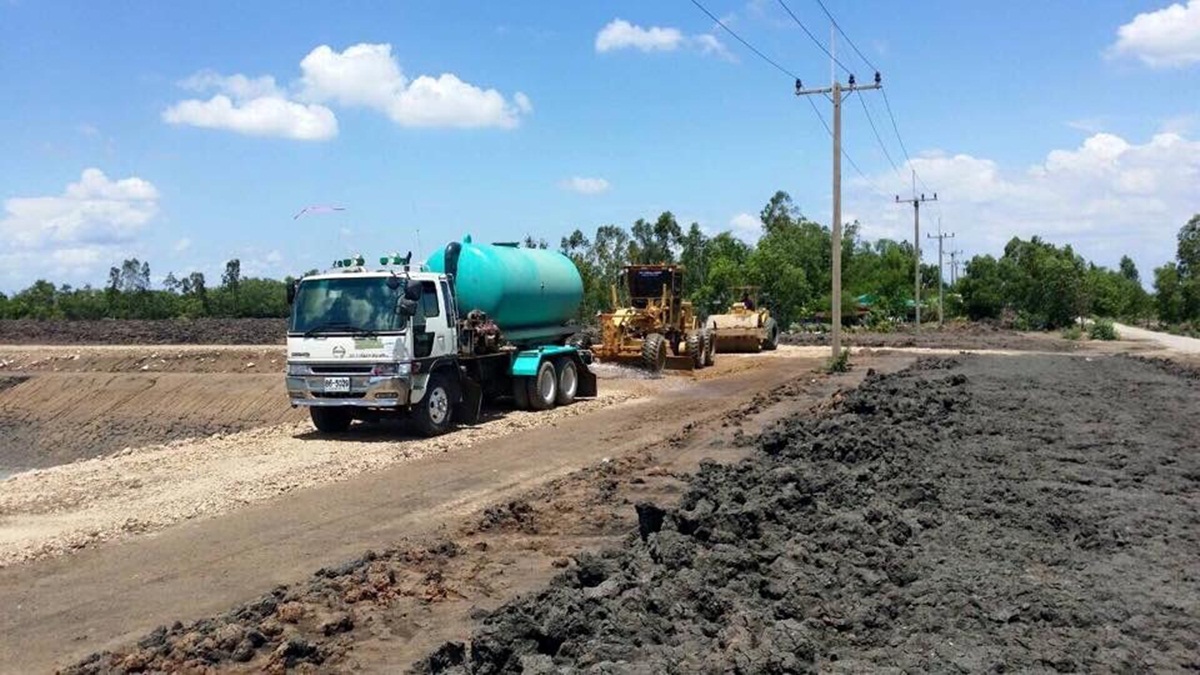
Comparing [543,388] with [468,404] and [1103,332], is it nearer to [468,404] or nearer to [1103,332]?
[468,404]

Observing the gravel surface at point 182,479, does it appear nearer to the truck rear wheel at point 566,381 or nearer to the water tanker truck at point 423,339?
the water tanker truck at point 423,339

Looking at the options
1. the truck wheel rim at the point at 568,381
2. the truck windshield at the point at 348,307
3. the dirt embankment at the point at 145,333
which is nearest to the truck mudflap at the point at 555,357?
the truck wheel rim at the point at 568,381

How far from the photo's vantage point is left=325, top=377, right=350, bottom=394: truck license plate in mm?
14297

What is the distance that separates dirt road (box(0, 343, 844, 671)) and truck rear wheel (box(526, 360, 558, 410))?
10.3 ft

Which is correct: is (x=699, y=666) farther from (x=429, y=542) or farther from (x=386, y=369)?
(x=386, y=369)

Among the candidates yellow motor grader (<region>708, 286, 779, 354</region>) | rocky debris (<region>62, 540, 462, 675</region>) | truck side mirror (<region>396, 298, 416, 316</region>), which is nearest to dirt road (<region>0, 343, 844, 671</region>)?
rocky debris (<region>62, 540, 462, 675</region>)

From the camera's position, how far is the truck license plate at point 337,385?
46.9ft

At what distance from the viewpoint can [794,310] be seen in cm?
5619

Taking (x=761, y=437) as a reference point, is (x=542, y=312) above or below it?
above

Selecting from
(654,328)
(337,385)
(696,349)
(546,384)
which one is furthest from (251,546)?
(696,349)

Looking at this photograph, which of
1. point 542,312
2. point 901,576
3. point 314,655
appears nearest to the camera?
point 314,655

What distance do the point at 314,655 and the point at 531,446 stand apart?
859 cm

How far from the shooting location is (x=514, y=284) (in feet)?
58.3

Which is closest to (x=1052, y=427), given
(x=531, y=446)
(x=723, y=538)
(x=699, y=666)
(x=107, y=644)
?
(x=531, y=446)
